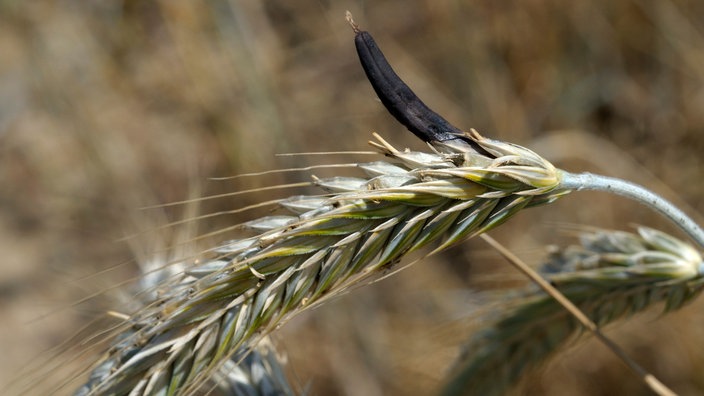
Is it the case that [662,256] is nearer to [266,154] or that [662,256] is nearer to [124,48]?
[266,154]

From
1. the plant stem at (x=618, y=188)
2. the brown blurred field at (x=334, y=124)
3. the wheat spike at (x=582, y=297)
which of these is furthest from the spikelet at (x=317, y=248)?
the brown blurred field at (x=334, y=124)

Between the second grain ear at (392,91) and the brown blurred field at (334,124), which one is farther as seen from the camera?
the brown blurred field at (334,124)

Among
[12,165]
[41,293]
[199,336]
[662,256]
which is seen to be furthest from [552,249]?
[12,165]

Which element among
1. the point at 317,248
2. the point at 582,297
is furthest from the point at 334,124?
the point at 317,248

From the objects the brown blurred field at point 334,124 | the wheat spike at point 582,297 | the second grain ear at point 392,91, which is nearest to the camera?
the second grain ear at point 392,91

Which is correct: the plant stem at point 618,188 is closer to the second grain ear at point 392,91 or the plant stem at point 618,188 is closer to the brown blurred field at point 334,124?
the second grain ear at point 392,91

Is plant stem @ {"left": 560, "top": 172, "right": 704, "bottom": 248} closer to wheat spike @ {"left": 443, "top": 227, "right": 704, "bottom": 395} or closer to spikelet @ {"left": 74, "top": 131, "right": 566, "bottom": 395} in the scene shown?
spikelet @ {"left": 74, "top": 131, "right": 566, "bottom": 395}
